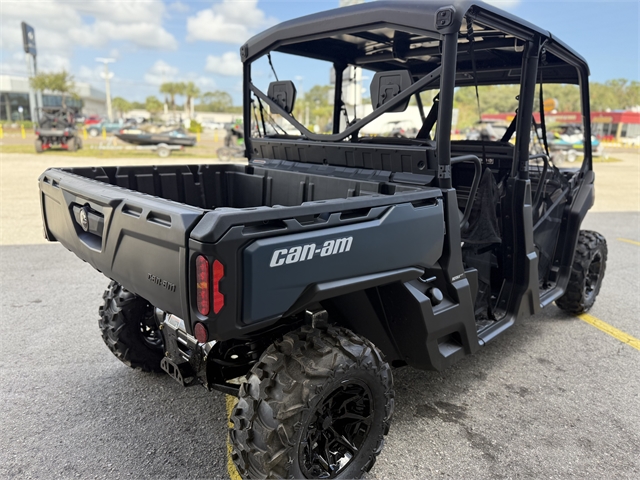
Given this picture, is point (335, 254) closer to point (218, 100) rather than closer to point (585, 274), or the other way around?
point (585, 274)

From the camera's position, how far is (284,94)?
363cm

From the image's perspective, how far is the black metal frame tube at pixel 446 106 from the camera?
257cm

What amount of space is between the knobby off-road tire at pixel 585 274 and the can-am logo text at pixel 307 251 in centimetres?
318

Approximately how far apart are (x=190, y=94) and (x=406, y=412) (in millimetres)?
81750

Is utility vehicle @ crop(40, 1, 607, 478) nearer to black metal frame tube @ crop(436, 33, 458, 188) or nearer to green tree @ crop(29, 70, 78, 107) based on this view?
black metal frame tube @ crop(436, 33, 458, 188)

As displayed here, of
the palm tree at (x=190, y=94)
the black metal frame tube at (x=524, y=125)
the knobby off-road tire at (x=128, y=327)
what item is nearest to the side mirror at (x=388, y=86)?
the black metal frame tube at (x=524, y=125)

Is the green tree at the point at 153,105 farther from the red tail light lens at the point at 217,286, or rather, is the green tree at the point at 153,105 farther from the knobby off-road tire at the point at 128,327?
the red tail light lens at the point at 217,286

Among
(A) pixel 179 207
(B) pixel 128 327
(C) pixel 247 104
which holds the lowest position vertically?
(B) pixel 128 327

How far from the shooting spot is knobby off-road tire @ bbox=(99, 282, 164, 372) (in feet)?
10.6

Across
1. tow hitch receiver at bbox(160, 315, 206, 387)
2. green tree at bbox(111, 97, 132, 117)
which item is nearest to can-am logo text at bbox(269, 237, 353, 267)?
tow hitch receiver at bbox(160, 315, 206, 387)

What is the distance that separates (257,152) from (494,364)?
8.06 feet

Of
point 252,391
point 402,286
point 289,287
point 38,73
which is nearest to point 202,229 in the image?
point 289,287

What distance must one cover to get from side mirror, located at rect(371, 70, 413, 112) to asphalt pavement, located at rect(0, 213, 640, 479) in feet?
6.07

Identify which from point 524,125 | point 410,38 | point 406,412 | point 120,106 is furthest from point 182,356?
point 120,106
